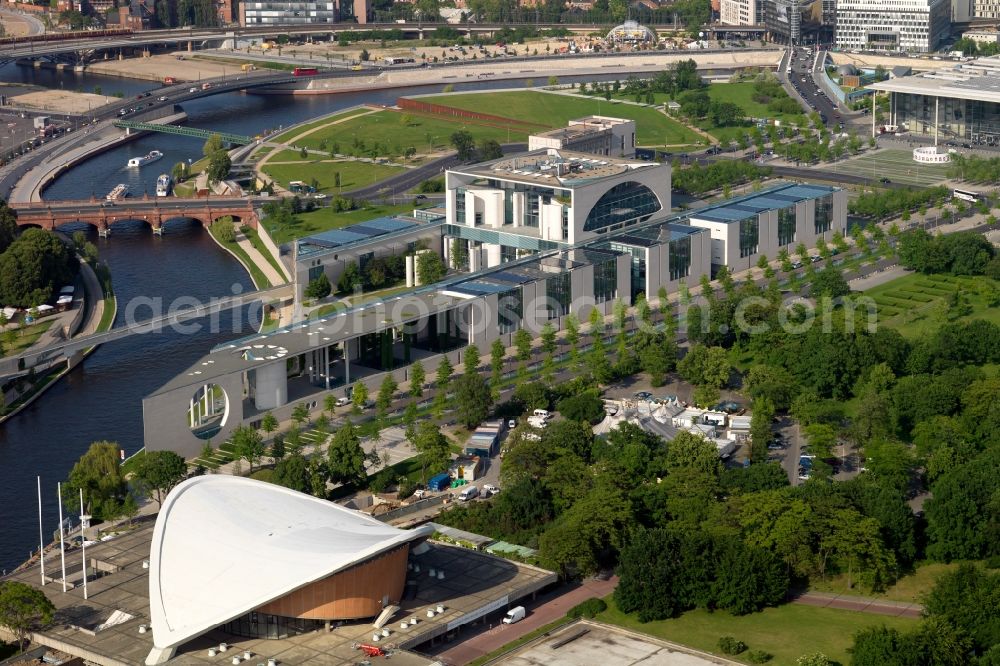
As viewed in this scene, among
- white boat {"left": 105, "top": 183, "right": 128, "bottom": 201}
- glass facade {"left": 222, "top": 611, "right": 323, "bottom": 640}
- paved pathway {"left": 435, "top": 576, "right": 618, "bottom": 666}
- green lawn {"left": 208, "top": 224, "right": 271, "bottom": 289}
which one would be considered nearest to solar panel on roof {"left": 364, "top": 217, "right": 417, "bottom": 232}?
green lawn {"left": 208, "top": 224, "right": 271, "bottom": 289}

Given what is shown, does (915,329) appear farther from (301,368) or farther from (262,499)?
(262,499)

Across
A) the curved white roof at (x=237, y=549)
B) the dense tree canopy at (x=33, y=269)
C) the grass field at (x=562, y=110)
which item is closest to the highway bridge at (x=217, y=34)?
the grass field at (x=562, y=110)

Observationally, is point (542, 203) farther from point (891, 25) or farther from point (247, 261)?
point (891, 25)

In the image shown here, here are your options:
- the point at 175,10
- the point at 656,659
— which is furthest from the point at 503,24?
the point at 656,659

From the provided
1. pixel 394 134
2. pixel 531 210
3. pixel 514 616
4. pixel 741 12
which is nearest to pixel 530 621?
pixel 514 616

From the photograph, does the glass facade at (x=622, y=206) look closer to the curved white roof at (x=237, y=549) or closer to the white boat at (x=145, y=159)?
the curved white roof at (x=237, y=549)

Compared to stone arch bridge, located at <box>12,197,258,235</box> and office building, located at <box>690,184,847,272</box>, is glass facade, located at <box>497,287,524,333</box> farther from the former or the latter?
stone arch bridge, located at <box>12,197,258,235</box>
